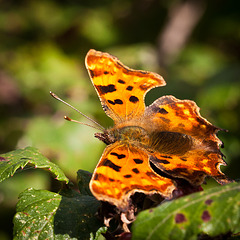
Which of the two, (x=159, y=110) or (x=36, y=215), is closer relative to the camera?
(x=36, y=215)

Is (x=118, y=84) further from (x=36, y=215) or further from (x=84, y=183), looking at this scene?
(x=36, y=215)

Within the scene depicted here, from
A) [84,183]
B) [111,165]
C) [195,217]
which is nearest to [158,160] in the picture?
[111,165]

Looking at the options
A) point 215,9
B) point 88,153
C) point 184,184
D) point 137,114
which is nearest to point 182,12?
point 215,9

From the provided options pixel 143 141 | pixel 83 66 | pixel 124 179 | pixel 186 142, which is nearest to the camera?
pixel 124 179

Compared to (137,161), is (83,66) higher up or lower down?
lower down

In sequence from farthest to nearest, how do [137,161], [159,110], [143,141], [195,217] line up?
[159,110] → [143,141] → [137,161] → [195,217]

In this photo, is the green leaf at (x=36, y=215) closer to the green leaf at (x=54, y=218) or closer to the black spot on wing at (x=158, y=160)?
the green leaf at (x=54, y=218)

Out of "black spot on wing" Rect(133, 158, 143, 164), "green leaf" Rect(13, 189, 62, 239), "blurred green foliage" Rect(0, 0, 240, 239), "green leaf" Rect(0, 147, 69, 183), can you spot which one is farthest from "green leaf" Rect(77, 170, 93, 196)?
"blurred green foliage" Rect(0, 0, 240, 239)
